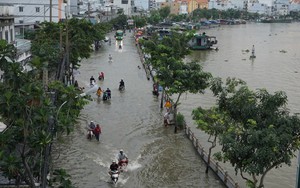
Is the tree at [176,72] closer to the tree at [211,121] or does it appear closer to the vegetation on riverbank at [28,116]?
the tree at [211,121]

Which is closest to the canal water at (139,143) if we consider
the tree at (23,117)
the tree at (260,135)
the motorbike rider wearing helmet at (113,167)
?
the motorbike rider wearing helmet at (113,167)

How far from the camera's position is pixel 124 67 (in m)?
46.1

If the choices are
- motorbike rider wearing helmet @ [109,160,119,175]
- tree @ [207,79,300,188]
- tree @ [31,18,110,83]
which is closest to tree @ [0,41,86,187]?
tree @ [207,79,300,188]

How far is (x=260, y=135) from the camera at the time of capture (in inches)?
479

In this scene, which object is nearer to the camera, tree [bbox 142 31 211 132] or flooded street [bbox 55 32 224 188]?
flooded street [bbox 55 32 224 188]

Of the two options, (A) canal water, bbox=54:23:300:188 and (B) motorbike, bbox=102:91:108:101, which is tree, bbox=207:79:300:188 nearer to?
(A) canal water, bbox=54:23:300:188

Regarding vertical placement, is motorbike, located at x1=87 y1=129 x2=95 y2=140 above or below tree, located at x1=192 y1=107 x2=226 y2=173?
below

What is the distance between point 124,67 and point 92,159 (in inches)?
1072

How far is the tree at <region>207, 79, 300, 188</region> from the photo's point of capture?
39.5ft

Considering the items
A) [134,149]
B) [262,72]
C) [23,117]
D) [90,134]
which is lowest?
[134,149]

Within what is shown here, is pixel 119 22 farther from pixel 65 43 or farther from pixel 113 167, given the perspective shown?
pixel 113 167

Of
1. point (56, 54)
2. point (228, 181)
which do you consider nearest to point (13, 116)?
point (228, 181)

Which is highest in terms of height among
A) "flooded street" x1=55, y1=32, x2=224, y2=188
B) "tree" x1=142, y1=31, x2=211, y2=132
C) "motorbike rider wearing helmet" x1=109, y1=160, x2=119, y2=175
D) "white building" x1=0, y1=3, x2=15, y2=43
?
"white building" x1=0, y1=3, x2=15, y2=43

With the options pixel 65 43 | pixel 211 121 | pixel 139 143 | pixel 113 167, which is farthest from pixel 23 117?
pixel 65 43
